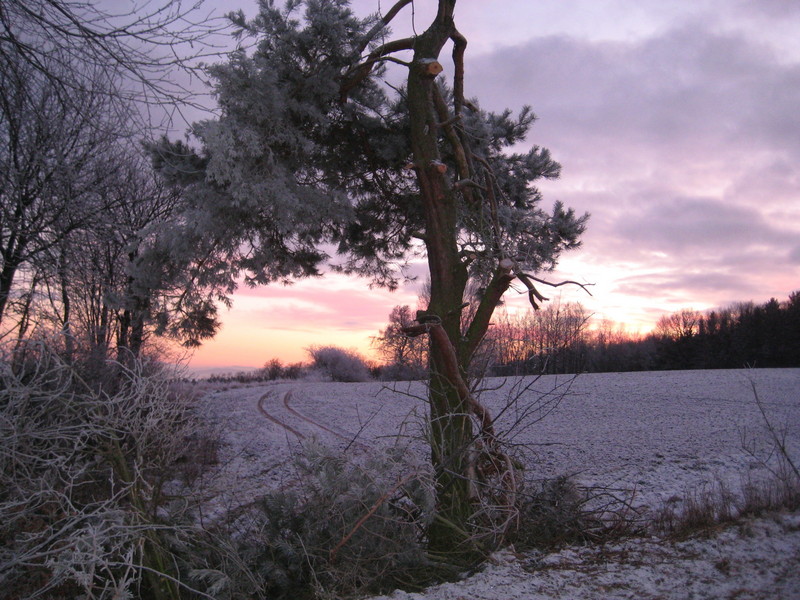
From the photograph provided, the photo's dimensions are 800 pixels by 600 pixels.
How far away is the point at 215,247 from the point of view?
7.31m

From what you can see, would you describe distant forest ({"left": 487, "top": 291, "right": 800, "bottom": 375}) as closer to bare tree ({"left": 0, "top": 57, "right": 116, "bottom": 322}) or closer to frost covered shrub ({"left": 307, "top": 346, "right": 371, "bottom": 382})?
frost covered shrub ({"left": 307, "top": 346, "right": 371, "bottom": 382})

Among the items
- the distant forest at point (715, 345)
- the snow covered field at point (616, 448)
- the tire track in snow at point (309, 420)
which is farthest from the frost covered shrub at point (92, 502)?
the distant forest at point (715, 345)

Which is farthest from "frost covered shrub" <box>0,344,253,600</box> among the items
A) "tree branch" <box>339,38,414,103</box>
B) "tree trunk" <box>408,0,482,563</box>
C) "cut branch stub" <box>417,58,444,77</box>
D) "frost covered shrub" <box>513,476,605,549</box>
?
"tree branch" <box>339,38,414,103</box>

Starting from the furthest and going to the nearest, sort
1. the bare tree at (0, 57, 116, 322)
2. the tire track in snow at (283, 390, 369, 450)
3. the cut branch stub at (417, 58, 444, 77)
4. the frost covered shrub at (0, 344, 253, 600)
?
the tire track in snow at (283, 390, 369, 450) → the bare tree at (0, 57, 116, 322) → the cut branch stub at (417, 58, 444, 77) → the frost covered shrub at (0, 344, 253, 600)

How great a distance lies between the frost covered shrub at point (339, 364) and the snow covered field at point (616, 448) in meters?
13.7

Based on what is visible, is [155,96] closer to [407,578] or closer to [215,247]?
[215,247]

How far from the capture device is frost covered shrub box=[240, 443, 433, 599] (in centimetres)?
403

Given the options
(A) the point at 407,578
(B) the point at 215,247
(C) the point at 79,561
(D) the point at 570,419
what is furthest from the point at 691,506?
(D) the point at 570,419

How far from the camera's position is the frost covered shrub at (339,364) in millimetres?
35031

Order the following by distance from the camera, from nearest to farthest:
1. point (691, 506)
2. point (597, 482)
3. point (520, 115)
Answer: point (691, 506), point (597, 482), point (520, 115)

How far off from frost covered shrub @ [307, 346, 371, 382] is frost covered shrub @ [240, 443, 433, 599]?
3054 cm

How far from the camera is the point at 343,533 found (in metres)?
4.10

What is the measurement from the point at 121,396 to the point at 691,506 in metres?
4.79

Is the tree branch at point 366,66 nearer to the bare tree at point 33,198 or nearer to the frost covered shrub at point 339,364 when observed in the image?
the bare tree at point 33,198
